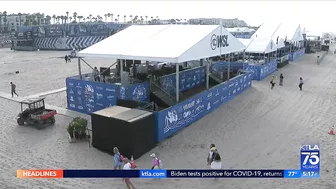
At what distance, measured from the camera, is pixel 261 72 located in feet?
98.4

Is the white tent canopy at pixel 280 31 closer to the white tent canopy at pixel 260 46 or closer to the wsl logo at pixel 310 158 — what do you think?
the white tent canopy at pixel 260 46

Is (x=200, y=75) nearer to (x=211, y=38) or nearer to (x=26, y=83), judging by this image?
(x=211, y=38)

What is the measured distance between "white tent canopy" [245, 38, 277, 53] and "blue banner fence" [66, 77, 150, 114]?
20758 mm

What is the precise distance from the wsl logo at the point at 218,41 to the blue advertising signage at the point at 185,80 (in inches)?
134

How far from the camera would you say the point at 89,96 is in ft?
57.0

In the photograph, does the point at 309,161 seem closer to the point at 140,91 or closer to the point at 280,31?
the point at 140,91

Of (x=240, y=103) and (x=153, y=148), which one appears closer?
(x=153, y=148)

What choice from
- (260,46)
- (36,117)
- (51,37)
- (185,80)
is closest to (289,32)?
(260,46)

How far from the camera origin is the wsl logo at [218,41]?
1888 cm

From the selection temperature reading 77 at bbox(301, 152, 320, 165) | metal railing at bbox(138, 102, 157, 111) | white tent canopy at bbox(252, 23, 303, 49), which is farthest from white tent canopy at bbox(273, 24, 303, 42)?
temperature reading 77 at bbox(301, 152, 320, 165)

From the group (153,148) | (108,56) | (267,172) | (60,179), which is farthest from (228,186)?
(108,56)

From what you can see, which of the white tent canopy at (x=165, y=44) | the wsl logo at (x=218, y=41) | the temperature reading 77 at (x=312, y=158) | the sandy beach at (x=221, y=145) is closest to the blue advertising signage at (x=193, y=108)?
the sandy beach at (x=221, y=145)

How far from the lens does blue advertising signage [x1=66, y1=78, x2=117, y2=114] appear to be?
16.5m

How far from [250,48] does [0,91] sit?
26.7 meters
